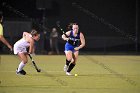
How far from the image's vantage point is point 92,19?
110ft

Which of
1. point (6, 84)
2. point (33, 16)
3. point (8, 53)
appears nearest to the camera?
point (6, 84)

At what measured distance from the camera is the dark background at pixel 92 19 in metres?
32.2

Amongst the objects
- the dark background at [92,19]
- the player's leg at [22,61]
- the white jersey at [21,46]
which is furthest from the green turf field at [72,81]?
the dark background at [92,19]

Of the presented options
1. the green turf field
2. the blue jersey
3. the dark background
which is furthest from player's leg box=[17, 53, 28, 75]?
the dark background

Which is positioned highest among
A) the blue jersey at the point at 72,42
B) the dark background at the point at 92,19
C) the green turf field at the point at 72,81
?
the blue jersey at the point at 72,42

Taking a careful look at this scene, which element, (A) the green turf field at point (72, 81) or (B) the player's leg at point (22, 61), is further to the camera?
(B) the player's leg at point (22, 61)

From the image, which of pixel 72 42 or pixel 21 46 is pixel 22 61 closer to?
pixel 21 46

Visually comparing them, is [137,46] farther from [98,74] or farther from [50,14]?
[98,74]

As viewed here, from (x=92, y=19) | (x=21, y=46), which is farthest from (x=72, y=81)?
(x=92, y=19)

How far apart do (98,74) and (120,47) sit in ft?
51.8

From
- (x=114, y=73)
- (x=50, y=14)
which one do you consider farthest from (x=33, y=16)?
(x=114, y=73)

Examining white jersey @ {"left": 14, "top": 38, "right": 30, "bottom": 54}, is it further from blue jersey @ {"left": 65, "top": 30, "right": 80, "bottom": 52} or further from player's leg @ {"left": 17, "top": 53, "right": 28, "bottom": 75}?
blue jersey @ {"left": 65, "top": 30, "right": 80, "bottom": 52}

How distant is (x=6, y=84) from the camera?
14.0m

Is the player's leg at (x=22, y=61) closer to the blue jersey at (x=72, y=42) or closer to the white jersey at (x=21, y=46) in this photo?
the white jersey at (x=21, y=46)
